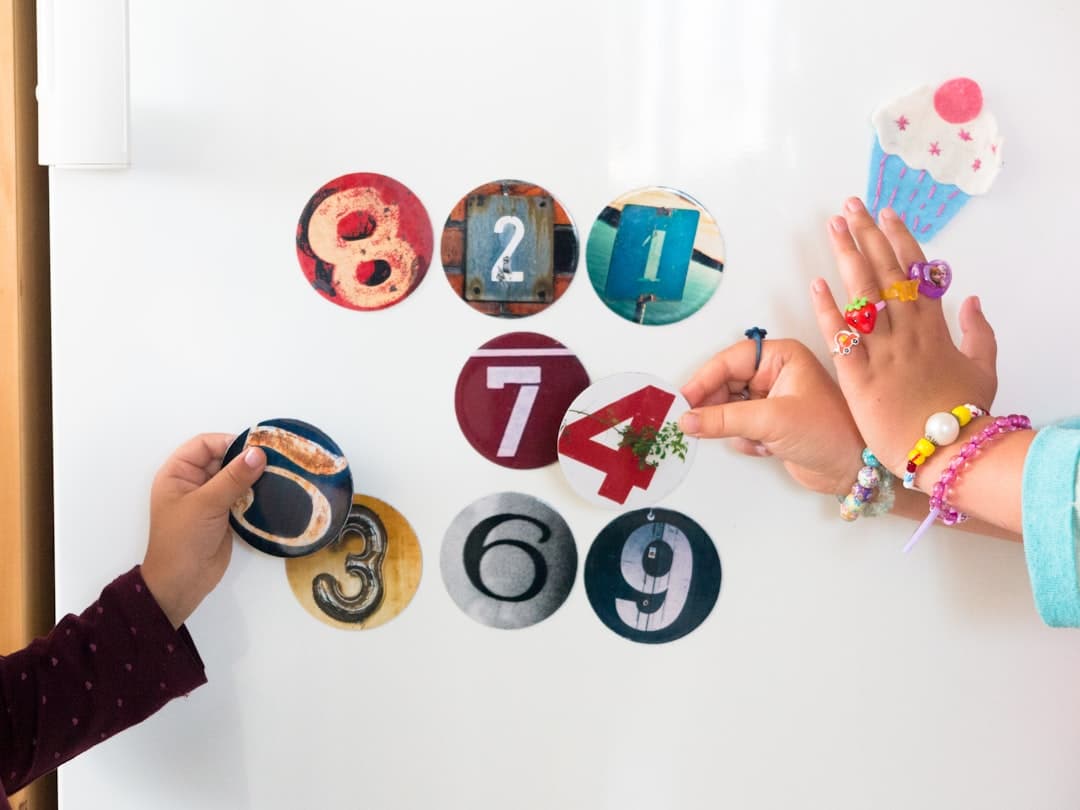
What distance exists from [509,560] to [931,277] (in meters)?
0.33

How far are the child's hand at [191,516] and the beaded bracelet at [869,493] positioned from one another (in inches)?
15.1

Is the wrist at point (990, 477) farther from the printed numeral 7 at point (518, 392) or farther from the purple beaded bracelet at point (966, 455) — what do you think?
the printed numeral 7 at point (518, 392)

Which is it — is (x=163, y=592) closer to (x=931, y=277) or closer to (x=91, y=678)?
(x=91, y=678)

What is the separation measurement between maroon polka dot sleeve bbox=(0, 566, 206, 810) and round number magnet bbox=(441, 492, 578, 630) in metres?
0.18

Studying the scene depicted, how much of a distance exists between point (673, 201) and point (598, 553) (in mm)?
239

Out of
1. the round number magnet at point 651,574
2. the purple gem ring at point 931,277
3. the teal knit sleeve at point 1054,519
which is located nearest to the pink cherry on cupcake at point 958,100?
the purple gem ring at point 931,277

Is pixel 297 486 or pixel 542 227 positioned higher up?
pixel 542 227

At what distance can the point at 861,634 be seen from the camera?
0.64m

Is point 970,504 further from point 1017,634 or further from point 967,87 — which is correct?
point 967,87

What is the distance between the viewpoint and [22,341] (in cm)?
62

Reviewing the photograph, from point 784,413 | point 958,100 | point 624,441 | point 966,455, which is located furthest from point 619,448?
point 958,100

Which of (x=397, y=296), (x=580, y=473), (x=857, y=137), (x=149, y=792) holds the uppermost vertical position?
(x=857, y=137)

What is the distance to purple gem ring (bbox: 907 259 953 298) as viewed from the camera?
0.59m

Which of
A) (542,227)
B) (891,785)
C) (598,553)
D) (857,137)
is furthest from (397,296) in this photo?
(891,785)
